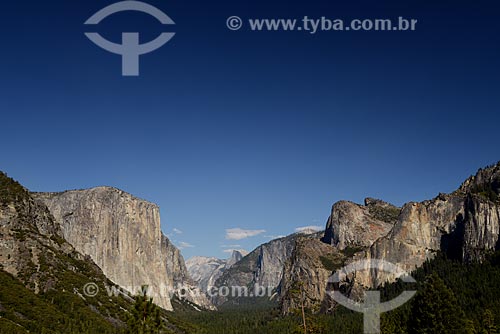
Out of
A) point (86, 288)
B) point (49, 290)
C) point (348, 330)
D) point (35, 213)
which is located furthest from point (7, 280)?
point (348, 330)

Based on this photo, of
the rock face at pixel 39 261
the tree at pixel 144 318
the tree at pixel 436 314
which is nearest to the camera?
the tree at pixel 144 318

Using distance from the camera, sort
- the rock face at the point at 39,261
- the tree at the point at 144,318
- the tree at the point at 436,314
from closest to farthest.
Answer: the tree at the point at 144,318 → the tree at the point at 436,314 → the rock face at the point at 39,261

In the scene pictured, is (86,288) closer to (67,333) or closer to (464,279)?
(67,333)

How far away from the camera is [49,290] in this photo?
131 m

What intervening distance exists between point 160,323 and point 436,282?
174 ft

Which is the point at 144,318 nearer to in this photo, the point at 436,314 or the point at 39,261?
the point at 436,314

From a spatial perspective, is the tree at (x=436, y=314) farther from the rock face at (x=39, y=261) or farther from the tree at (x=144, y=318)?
the rock face at (x=39, y=261)

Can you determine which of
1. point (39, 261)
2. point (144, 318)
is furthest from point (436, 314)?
point (39, 261)

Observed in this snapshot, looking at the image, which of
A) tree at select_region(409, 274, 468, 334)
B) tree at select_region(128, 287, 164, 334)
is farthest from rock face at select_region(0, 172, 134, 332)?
tree at select_region(128, 287, 164, 334)

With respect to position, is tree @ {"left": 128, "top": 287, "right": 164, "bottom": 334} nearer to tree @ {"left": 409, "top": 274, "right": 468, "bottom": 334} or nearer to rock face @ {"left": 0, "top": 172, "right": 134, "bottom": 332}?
tree @ {"left": 409, "top": 274, "right": 468, "bottom": 334}

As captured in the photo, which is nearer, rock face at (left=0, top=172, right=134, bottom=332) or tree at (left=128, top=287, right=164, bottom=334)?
tree at (left=128, top=287, right=164, bottom=334)

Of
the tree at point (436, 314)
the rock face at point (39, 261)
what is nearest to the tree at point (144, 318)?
the tree at point (436, 314)

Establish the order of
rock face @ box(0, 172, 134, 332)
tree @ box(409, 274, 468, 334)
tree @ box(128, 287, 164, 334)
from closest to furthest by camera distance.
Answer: tree @ box(128, 287, 164, 334) < tree @ box(409, 274, 468, 334) < rock face @ box(0, 172, 134, 332)

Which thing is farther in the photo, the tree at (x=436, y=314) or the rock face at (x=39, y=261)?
the rock face at (x=39, y=261)
